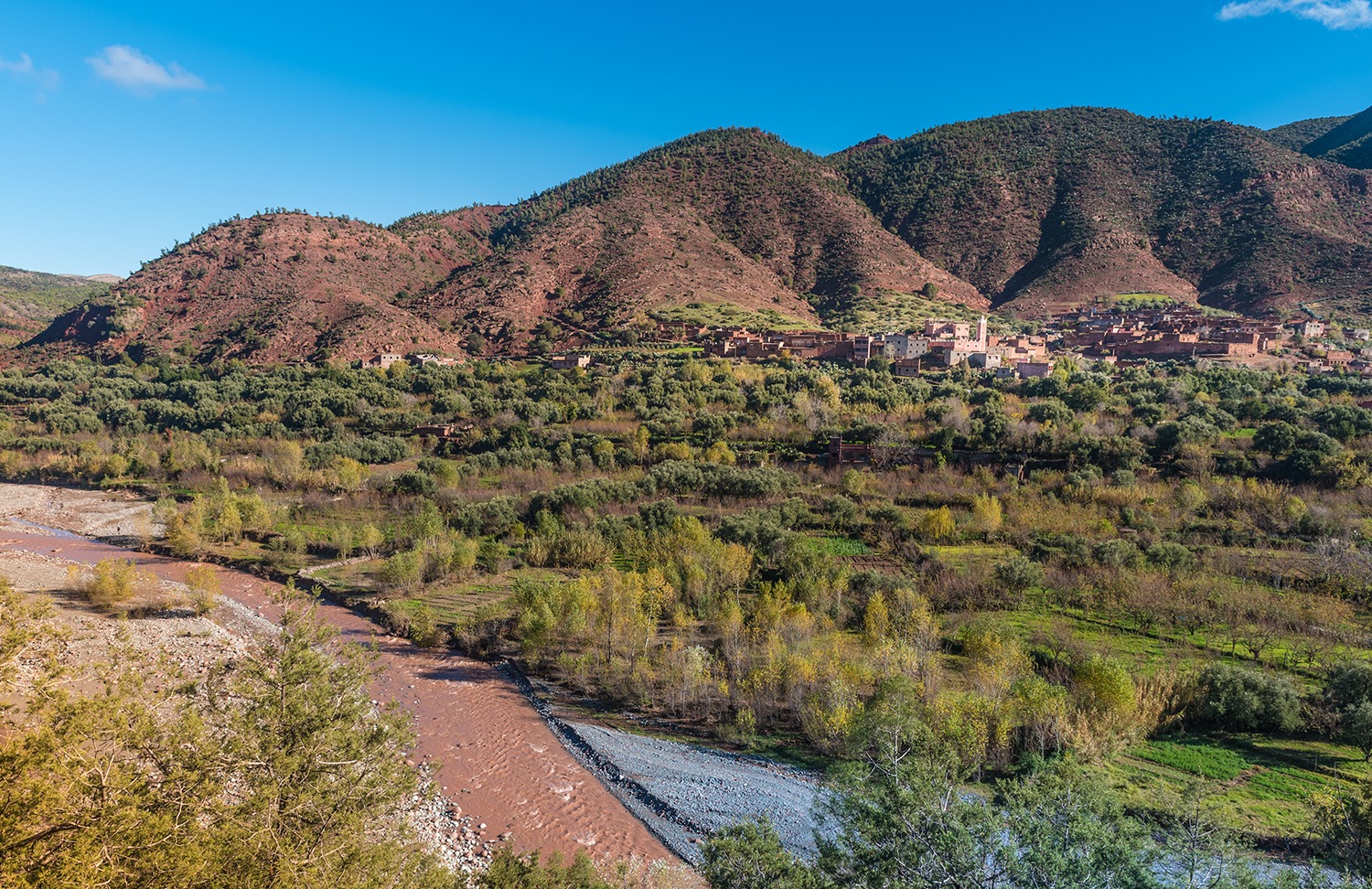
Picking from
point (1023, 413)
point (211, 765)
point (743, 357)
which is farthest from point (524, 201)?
point (211, 765)

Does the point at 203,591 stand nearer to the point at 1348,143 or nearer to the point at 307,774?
the point at 307,774

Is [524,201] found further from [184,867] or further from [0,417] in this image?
[184,867]

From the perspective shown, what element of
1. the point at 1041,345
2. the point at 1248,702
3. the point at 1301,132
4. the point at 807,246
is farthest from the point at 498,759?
the point at 1301,132

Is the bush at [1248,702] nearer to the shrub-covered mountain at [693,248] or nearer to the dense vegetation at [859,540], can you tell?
the dense vegetation at [859,540]

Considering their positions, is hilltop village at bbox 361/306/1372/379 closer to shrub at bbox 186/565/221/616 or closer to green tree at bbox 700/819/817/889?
shrub at bbox 186/565/221/616

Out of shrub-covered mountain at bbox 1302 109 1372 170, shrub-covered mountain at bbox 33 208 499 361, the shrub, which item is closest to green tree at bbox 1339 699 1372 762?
the shrub

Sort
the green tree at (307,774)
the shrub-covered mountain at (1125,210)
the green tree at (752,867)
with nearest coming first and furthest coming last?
1. the green tree at (307,774)
2. the green tree at (752,867)
3. the shrub-covered mountain at (1125,210)

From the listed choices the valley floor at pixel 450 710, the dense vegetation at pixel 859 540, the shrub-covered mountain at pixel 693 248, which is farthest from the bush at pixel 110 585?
the shrub-covered mountain at pixel 693 248
